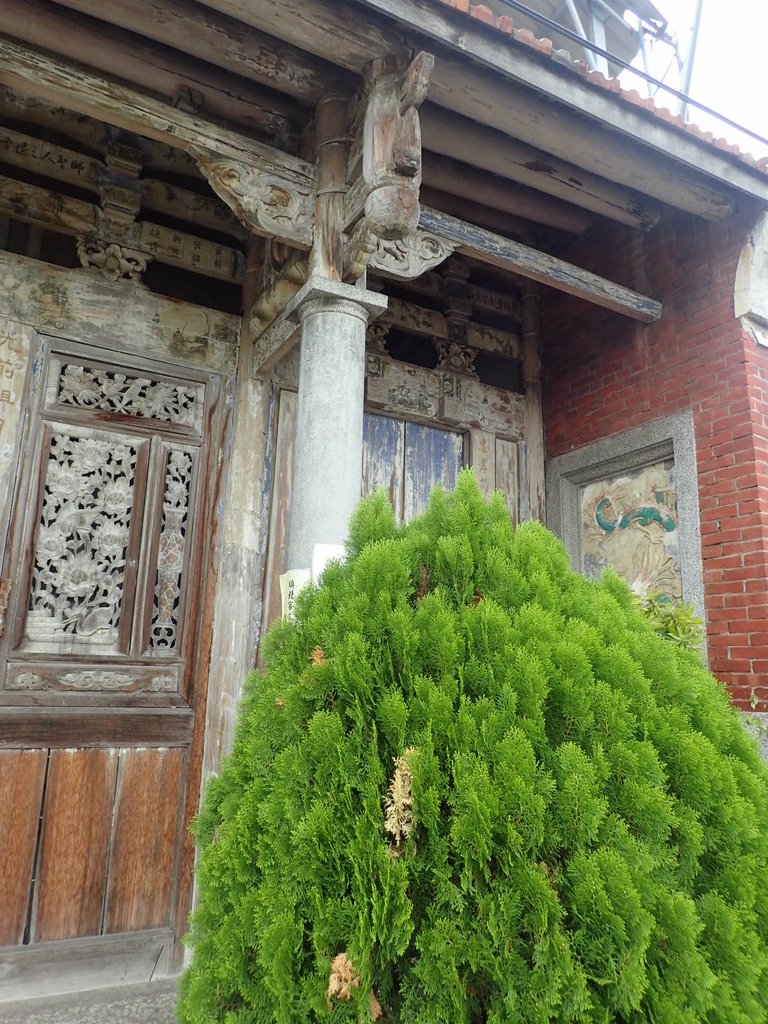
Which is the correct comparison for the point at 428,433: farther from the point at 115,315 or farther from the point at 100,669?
the point at 100,669

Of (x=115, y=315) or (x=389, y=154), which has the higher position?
(x=389, y=154)

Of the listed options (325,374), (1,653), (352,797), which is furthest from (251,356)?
(352,797)

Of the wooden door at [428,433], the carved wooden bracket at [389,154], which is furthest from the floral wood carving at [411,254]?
the wooden door at [428,433]

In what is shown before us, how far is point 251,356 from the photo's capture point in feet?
14.5

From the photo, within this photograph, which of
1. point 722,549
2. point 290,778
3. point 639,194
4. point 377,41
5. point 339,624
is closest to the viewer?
point 290,778

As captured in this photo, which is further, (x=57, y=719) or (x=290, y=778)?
(x=57, y=719)

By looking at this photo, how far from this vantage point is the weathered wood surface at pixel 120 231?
3.92 m

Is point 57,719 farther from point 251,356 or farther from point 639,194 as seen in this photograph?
point 639,194

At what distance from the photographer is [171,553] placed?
407 centimetres

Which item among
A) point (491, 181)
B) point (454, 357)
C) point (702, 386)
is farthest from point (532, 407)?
point (491, 181)

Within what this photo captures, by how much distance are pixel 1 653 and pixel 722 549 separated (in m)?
3.85

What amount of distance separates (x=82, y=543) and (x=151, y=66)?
228 cm

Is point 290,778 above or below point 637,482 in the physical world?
below

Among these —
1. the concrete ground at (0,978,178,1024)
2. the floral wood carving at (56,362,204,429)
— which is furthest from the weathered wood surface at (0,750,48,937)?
the floral wood carving at (56,362,204,429)
